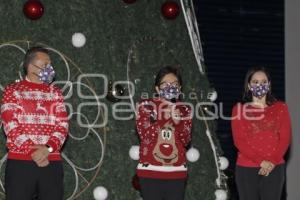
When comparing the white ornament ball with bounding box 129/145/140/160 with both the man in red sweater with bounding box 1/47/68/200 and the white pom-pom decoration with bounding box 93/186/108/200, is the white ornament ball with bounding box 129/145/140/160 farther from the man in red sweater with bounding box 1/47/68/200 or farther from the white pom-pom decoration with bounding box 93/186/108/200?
the man in red sweater with bounding box 1/47/68/200

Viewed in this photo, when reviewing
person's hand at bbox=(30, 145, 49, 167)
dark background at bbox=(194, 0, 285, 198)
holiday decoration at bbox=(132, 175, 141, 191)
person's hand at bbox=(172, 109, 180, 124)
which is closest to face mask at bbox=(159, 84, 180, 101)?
person's hand at bbox=(172, 109, 180, 124)

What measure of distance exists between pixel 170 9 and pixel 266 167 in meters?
1.59

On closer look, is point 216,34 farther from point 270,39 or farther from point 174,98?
point 174,98

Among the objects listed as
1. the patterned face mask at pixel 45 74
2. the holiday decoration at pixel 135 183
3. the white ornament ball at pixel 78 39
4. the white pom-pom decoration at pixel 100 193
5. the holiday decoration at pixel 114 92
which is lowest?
the white pom-pom decoration at pixel 100 193

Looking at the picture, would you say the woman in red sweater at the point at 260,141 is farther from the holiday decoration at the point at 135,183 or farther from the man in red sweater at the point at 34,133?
the man in red sweater at the point at 34,133

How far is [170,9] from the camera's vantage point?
4.87 m

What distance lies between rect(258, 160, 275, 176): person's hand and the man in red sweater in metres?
1.26

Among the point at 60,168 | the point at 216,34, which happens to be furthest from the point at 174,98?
the point at 216,34

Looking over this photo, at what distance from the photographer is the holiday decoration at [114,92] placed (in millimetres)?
4703

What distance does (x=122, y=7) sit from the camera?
4.82 meters

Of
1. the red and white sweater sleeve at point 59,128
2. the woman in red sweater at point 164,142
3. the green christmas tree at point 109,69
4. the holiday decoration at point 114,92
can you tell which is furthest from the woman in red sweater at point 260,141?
the red and white sweater sleeve at point 59,128

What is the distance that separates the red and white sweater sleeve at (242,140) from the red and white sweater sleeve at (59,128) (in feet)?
3.69

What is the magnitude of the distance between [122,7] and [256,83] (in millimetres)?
1328

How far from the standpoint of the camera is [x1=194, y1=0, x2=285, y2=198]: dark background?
19.5 feet
